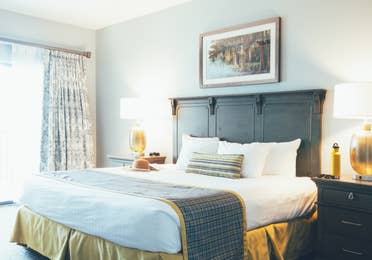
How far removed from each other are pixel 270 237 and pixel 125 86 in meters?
3.52

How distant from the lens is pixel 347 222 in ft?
9.01

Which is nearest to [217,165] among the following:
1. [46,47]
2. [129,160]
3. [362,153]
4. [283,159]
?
[283,159]

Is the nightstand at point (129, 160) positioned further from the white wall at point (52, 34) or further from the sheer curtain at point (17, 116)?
the white wall at point (52, 34)

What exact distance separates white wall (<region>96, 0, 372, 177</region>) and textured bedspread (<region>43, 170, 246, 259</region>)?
1.35 meters

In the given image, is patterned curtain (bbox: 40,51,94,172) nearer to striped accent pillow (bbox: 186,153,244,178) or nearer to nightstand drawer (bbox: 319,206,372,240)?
striped accent pillow (bbox: 186,153,244,178)

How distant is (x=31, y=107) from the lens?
17.3 feet

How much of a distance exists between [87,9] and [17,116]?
176cm

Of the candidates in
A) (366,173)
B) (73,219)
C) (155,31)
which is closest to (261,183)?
(366,173)

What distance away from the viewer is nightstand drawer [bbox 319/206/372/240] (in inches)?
104

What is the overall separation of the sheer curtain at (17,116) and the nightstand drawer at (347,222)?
4011 millimetres

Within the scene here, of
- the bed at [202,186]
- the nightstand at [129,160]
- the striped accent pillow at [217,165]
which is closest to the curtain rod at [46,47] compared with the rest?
the nightstand at [129,160]

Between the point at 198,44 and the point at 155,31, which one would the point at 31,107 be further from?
the point at 198,44

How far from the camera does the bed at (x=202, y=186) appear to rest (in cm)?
223

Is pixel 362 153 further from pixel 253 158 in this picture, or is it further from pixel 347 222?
pixel 253 158
